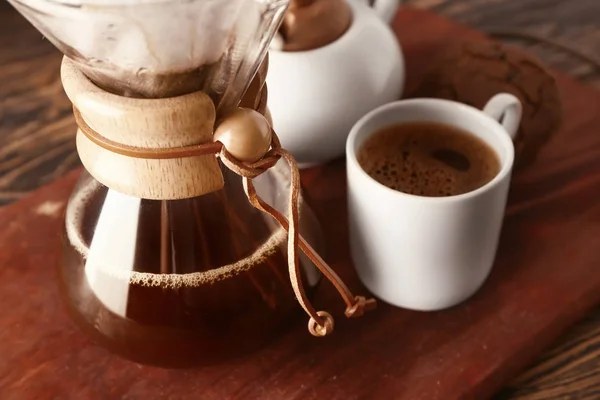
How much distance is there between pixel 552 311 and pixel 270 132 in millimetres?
213

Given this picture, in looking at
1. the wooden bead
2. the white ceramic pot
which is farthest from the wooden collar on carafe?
the white ceramic pot

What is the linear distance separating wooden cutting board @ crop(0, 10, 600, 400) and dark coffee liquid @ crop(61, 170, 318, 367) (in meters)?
0.02

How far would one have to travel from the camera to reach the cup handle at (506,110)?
438 mm

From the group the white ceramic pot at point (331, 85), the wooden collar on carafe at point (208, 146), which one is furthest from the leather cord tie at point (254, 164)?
the white ceramic pot at point (331, 85)

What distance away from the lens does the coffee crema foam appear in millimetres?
353

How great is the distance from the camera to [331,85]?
47 cm

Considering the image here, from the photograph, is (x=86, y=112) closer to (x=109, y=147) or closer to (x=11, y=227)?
(x=109, y=147)

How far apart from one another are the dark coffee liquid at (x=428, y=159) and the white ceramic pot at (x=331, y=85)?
0.18 ft

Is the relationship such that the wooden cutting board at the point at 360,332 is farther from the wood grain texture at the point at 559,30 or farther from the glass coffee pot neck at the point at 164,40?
the glass coffee pot neck at the point at 164,40

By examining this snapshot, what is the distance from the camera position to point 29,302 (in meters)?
0.43

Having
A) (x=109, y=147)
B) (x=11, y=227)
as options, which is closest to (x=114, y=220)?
(x=109, y=147)

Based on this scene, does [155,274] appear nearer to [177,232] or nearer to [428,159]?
[177,232]

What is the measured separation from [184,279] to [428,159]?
0.55ft

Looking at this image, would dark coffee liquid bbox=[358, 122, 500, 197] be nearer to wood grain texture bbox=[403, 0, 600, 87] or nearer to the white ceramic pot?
the white ceramic pot
